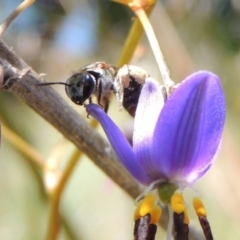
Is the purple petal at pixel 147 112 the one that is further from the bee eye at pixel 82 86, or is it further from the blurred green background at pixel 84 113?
the blurred green background at pixel 84 113

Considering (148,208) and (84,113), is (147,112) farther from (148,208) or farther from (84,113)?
(84,113)

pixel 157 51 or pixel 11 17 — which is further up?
pixel 11 17

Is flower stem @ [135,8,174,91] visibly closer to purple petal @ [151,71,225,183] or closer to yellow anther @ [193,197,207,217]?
purple petal @ [151,71,225,183]

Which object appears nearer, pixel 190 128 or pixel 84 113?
pixel 190 128

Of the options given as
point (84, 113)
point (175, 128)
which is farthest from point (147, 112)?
point (84, 113)

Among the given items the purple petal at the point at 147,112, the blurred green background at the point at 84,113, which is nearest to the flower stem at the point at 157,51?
the purple petal at the point at 147,112
